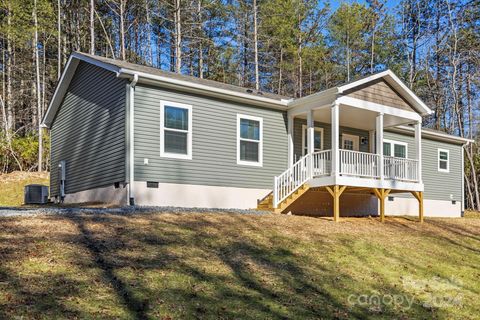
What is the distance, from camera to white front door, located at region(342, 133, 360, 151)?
58.2ft

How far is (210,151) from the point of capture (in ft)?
45.8

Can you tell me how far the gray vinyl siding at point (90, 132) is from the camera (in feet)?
43.1

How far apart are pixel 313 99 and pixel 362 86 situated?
1536mm

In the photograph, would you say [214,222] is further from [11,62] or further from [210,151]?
[11,62]

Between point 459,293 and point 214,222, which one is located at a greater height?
point 214,222

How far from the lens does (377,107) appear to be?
15.0 m

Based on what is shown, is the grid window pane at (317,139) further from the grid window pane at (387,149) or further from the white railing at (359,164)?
the grid window pane at (387,149)

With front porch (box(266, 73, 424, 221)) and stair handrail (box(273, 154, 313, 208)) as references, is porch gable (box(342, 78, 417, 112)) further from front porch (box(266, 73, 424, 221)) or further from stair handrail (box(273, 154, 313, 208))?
stair handrail (box(273, 154, 313, 208))

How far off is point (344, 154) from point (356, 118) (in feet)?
8.23

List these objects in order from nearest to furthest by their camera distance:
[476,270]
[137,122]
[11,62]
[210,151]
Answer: [476,270]
[137,122]
[210,151]
[11,62]

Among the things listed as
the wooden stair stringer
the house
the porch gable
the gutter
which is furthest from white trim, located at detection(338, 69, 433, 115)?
the wooden stair stringer

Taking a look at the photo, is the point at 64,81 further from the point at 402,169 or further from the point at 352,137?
the point at 402,169

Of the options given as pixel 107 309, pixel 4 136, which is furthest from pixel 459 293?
pixel 4 136

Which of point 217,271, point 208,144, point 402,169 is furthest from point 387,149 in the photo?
point 217,271
